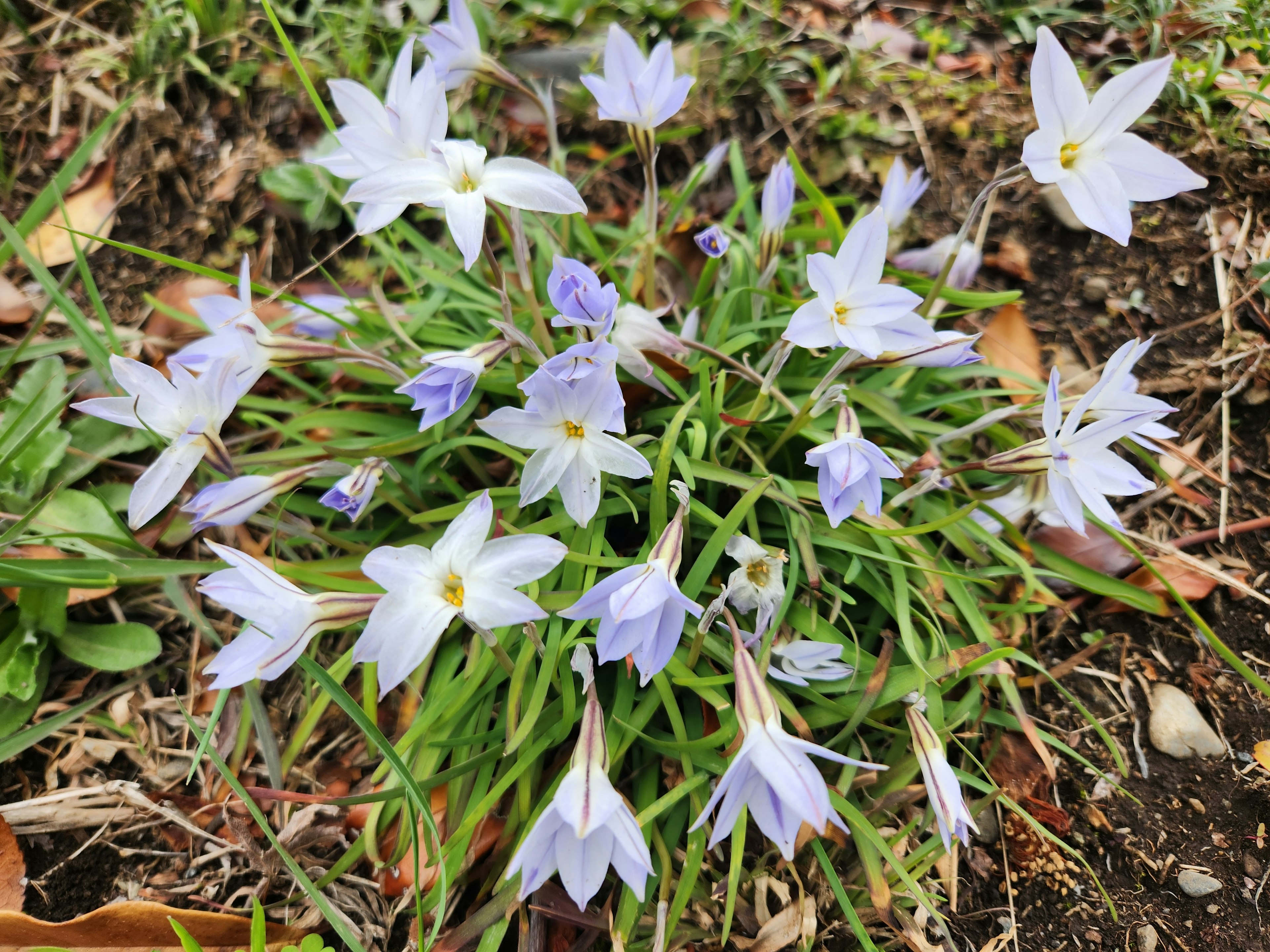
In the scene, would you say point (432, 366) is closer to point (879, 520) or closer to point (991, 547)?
point (879, 520)

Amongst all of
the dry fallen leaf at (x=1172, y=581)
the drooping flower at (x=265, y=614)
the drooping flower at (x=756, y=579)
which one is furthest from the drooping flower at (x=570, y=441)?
the dry fallen leaf at (x=1172, y=581)

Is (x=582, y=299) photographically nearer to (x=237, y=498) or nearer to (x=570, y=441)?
(x=570, y=441)

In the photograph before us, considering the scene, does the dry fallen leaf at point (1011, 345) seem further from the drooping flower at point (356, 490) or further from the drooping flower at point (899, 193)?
the drooping flower at point (356, 490)

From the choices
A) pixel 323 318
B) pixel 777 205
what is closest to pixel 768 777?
pixel 777 205

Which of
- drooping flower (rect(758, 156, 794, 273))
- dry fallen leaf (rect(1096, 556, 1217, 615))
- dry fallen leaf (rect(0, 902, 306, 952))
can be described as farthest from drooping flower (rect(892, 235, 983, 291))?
dry fallen leaf (rect(0, 902, 306, 952))

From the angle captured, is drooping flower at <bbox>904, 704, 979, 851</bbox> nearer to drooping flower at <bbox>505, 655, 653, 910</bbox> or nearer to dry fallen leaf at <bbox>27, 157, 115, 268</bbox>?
drooping flower at <bbox>505, 655, 653, 910</bbox>

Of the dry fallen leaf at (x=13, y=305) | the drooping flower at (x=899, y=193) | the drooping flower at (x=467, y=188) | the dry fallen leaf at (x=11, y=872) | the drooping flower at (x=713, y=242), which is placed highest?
the drooping flower at (x=467, y=188)
